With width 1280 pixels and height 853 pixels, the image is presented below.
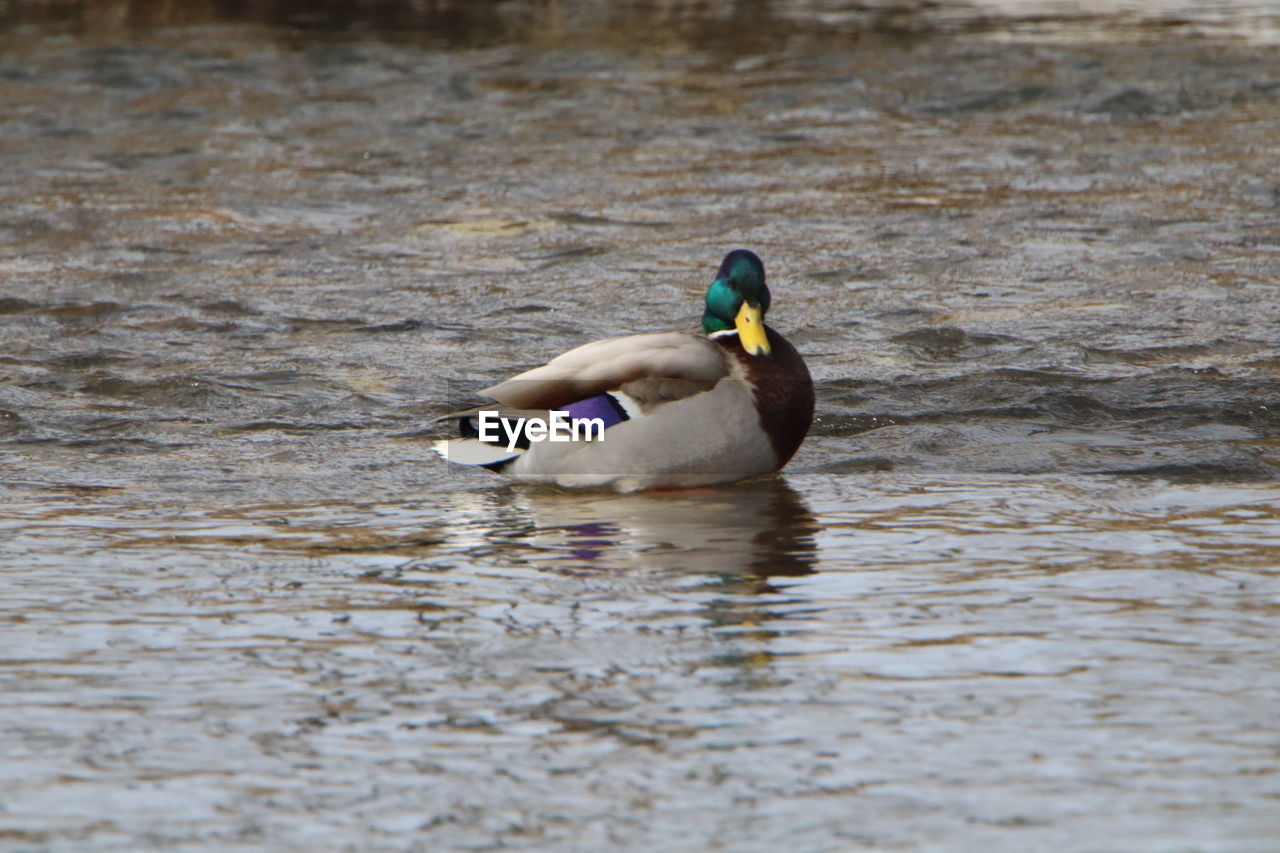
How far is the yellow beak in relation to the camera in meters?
6.52

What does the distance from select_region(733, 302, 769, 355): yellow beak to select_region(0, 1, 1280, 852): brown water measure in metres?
0.48

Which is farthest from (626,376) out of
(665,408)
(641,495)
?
(641,495)

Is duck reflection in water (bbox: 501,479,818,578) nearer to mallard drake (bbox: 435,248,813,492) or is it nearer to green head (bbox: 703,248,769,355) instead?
Answer: mallard drake (bbox: 435,248,813,492)

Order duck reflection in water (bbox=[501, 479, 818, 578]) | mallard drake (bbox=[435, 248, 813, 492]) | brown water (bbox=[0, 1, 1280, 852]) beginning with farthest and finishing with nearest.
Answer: mallard drake (bbox=[435, 248, 813, 492]) → duck reflection in water (bbox=[501, 479, 818, 578]) → brown water (bbox=[0, 1, 1280, 852])

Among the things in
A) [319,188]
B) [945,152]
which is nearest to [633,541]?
[319,188]

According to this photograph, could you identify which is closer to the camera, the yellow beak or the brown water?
the brown water

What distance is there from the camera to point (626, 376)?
6383 millimetres

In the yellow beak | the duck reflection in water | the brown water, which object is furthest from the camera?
the yellow beak

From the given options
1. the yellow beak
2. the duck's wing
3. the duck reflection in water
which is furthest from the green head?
the duck reflection in water

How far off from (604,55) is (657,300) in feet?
29.2

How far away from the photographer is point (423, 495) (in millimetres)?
6684

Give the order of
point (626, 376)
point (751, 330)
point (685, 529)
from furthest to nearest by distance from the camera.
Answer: point (751, 330) < point (626, 376) < point (685, 529)

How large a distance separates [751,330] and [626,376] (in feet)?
1.46

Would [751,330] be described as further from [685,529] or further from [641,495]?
[685,529]
